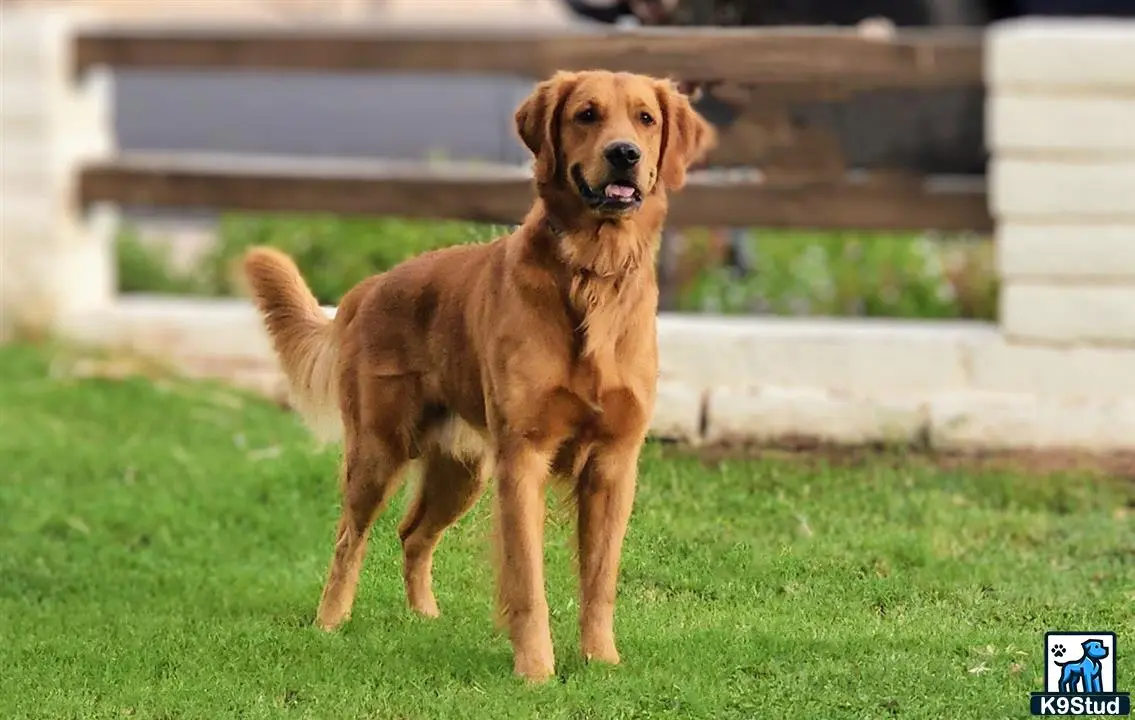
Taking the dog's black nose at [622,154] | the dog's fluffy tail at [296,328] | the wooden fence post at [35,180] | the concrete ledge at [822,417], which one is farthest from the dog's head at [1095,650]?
the wooden fence post at [35,180]

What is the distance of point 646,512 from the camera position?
4.39 meters

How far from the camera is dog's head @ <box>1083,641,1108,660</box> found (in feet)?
13.1

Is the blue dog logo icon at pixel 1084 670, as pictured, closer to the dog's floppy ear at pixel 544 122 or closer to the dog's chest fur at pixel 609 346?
the dog's chest fur at pixel 609 346

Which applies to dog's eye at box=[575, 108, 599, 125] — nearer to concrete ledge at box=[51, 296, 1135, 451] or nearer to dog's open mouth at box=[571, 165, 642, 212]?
dog's open mouth at box=[571, 165, 642, 212]

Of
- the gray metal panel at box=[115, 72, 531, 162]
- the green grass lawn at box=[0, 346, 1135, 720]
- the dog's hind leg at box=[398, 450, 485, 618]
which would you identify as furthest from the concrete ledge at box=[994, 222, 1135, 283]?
the gray metal panel at box=[115, 72, 531, 162]

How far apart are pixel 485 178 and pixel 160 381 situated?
167cm

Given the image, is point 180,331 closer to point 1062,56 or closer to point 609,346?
point 1062,56

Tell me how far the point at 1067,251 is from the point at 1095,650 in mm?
3057

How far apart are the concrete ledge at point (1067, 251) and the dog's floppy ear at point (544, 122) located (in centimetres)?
339

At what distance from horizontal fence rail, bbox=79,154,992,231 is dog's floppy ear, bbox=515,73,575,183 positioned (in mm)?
3292

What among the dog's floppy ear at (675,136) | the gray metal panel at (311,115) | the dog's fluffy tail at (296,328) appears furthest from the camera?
the gray metal panel at (311,115)

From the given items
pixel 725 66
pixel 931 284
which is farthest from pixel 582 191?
pixel 931 284

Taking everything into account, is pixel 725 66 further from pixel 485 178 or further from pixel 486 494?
pixel 486 494

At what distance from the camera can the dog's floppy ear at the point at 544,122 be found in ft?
12.7
